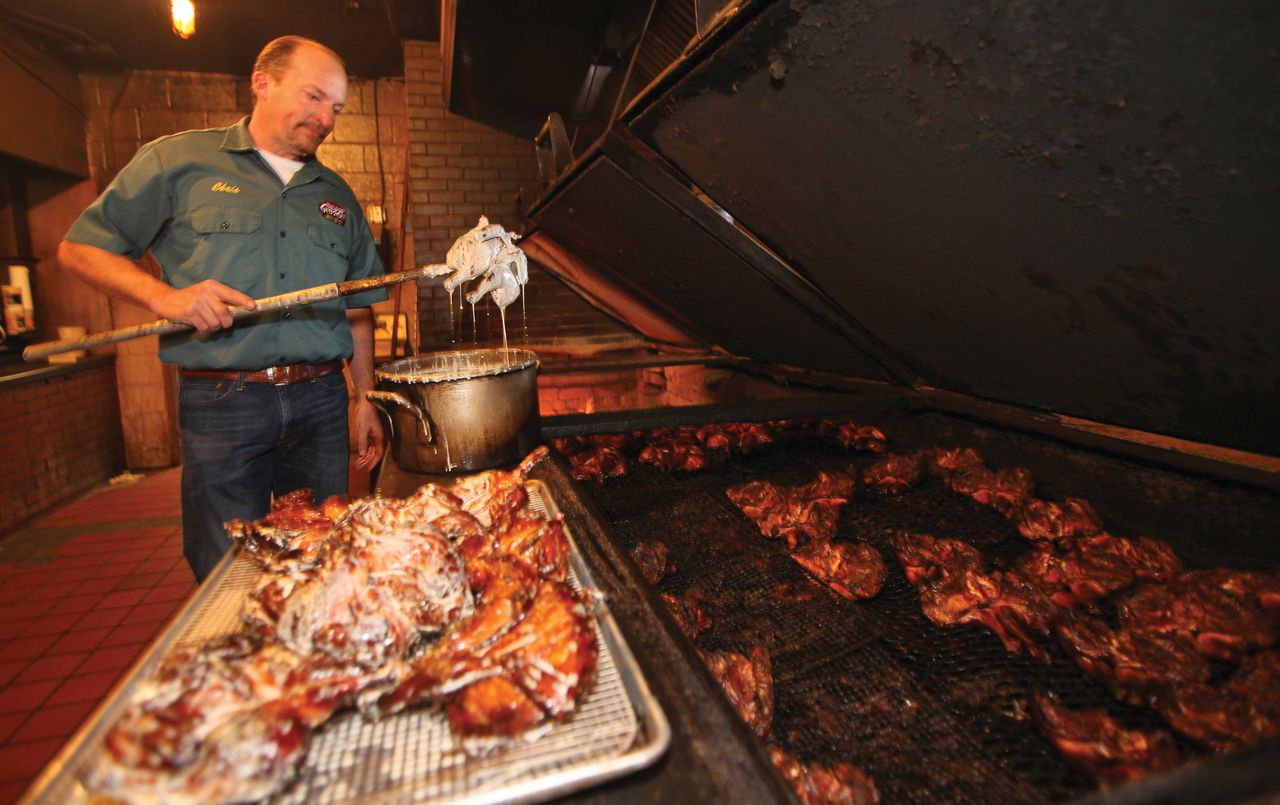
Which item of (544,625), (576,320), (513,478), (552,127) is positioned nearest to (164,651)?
(544,625)

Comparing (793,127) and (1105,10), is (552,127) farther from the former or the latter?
(1105,10)

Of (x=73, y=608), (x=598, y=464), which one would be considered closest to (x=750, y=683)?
(x=598, y=464)

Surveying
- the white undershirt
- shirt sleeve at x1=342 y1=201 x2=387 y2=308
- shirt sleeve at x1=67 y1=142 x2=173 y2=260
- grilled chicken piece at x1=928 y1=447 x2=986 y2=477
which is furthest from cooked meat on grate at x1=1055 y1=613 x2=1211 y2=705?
shirt sleeve at x1=67 y1=142 x2=173 y2=260

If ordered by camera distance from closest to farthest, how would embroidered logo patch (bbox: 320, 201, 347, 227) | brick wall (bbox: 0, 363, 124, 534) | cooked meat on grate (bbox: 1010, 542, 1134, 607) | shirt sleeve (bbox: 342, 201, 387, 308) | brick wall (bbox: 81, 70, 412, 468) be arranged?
cooked meat on grate (bbox: 1010, 542, 1134, 607) → embroidered logo patch (bbox: 320, 201, 347, 227) → shirt sleeve (bbox: 342, 201, 387, 308) → brick wall (bbox: 0, 363, 124, 534) → brick wall (bbox: 81, 70, 412, 468)

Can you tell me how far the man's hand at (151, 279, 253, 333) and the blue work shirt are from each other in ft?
1.25

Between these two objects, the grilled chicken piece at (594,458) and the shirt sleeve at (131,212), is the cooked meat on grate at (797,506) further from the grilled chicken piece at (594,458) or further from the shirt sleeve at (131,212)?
the shirt sleeve at (131,212)

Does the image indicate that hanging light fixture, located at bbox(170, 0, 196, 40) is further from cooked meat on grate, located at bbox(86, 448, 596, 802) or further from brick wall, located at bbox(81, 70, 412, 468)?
cooked meat on grate, located at bbox(86, 448, 596, 802)

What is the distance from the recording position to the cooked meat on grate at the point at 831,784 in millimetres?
1064

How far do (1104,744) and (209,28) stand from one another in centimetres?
869

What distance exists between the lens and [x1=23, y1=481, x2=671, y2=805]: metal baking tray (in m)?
0.72

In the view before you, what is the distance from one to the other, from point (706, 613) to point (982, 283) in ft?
4.71

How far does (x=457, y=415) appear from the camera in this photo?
2.00 meters

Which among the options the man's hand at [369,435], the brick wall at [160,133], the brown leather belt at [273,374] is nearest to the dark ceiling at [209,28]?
the brick wall at [160,133]

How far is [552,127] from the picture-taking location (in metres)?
3.53
